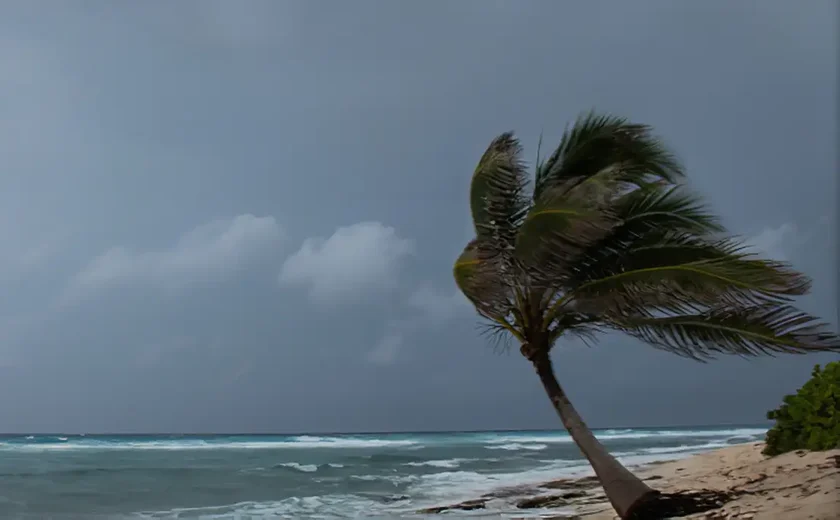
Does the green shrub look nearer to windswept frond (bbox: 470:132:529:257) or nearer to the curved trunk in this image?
the curved trunk

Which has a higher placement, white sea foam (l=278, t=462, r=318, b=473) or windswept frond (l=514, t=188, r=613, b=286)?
windswept frond (l=514, t=188, r=613, b=286)

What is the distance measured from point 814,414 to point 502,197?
160 inches

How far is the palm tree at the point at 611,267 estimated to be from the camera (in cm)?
534

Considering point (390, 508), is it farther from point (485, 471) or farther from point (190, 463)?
point (190, 463)

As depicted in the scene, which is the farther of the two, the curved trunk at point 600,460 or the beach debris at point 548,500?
the beach debris at point 548,500

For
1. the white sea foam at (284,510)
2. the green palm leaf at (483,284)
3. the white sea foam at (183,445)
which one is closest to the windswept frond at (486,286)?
the green palm leaf at (483,284)

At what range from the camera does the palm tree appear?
17.5ft

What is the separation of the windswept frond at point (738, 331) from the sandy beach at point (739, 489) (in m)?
1.04

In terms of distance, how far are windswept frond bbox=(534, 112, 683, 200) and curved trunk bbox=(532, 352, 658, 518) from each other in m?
1.69

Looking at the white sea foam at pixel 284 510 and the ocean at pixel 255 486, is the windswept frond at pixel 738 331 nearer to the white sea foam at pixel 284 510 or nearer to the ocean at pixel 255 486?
the ocean at pixel 255 486

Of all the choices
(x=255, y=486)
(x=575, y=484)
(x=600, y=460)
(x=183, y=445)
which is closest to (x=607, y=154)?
(x=600, y=460)

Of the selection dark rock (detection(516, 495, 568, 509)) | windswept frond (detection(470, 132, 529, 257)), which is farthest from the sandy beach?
windswept frond (detection(470, 132, 529, 257))

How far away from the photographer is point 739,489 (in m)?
6.75

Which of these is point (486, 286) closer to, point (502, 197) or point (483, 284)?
point (483, 284)
